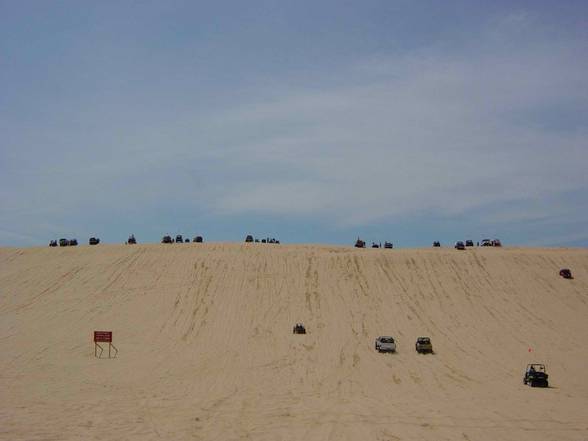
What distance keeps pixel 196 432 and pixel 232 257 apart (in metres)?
44.4

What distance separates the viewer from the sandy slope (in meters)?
22.4

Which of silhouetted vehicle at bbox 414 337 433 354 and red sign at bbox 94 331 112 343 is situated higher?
red sign at bbox 94 331 112 343

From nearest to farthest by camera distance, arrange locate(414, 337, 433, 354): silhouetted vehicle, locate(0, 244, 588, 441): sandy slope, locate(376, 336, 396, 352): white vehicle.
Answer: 1. locate(0, 244, 588, 441): sandy slope
2. locate(376, 336, 396, 352): white vehicle
3. locate(414, 337, 433, 354): silhouetted vehicle

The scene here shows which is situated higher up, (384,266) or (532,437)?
(384,266)

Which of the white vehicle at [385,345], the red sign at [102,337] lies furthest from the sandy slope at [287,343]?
the red sign at [102,337]

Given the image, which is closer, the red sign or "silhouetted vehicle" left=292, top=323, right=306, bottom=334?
the red sign

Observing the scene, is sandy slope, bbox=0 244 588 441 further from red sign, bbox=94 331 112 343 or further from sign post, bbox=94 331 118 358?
red sign, bbox=94 331 112 343

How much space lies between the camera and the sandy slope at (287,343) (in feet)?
73.5

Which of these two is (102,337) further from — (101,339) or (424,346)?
(424,346)

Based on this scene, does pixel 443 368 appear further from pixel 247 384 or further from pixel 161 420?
pixel 161 420

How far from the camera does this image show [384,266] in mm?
62156

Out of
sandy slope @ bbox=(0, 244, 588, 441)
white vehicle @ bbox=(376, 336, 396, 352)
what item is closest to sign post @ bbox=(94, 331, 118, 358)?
sandy slope @ bbox=(0, 244, 588, 441)

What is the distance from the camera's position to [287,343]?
4262 cm

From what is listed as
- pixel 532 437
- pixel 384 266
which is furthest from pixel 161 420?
pixel 384 266
